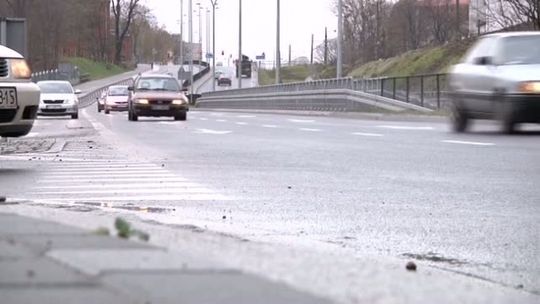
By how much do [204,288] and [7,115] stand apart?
666 centimetres

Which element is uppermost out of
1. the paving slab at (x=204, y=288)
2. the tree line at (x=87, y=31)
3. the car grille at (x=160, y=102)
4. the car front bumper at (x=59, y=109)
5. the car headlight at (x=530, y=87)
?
the tree line at (x=87, y=31)

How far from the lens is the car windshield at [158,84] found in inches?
1148

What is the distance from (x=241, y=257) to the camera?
485cm

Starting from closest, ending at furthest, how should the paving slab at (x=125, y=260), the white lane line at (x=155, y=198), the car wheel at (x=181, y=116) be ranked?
the paving slab at (x=125, y=260) < the white lane line at (x=155, y=198) < the car wheel at (x=181, y=116)

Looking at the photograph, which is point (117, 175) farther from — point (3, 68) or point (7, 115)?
point (3, 68)

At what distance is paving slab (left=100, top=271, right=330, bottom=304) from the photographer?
390cm

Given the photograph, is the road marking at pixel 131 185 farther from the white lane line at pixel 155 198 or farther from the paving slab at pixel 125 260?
the paving slab at pixel 125 260

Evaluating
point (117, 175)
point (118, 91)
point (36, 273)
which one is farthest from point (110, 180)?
point (118, 91)

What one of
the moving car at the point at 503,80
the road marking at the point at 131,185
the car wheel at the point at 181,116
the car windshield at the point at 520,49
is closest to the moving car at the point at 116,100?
the car wheel at the point at 181,116

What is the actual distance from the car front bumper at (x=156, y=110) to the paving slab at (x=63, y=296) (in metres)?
24.3

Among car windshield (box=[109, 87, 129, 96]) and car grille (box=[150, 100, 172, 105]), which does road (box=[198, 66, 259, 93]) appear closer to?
car windshield (box=[109, 87, 129, 96])

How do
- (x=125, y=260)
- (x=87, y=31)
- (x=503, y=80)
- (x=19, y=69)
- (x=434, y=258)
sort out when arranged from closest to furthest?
(x=125, y=260)
(x=434, y=258)
(x=19, y=69)
(x=503, y=80)
(x=87, y=31)

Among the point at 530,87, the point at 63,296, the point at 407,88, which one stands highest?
the point at 407,88

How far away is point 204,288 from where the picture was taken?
4.07m
